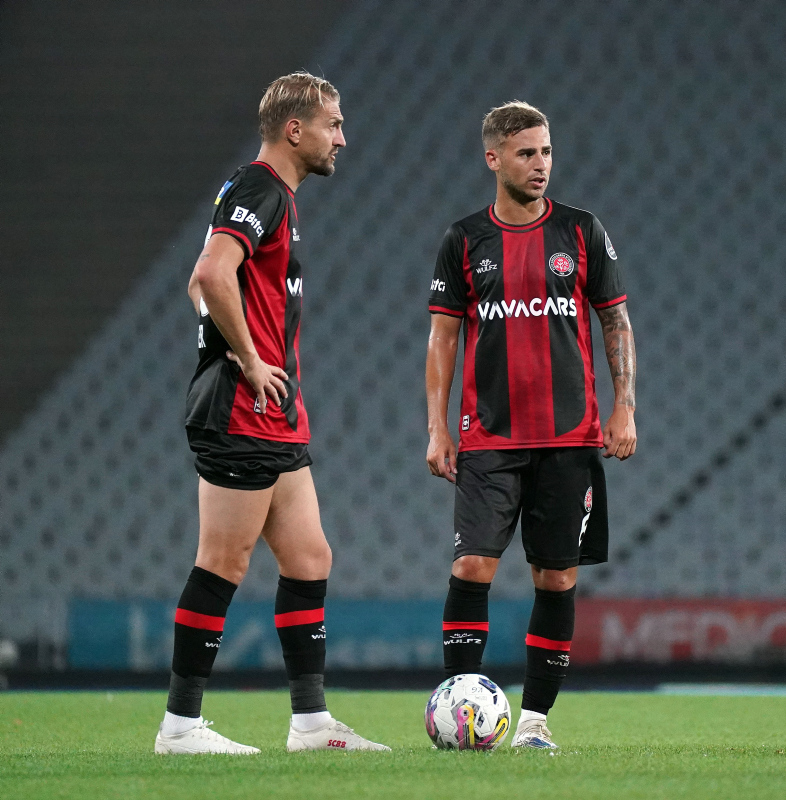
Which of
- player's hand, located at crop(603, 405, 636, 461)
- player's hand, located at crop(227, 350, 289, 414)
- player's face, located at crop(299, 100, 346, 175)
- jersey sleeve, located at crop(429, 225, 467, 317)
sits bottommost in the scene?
player's hand, located at crop(603, 405, 636, 461)

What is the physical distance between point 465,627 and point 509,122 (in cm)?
112

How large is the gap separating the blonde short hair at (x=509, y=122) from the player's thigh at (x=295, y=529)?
88cm

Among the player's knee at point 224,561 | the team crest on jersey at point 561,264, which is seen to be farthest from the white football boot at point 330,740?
the team crest on jersey at point 561,264

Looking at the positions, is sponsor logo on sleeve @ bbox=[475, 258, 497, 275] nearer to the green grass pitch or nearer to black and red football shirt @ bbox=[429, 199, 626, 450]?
black and red football shirt @ bbox=[429, 199, 626, 450]

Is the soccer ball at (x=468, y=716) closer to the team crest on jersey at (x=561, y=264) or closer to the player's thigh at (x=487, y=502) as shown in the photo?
the player's thigh at (x=487, y=502)

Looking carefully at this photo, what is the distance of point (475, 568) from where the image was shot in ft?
8.25

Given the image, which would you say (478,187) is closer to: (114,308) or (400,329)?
(400,329)

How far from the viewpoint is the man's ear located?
2508 millimetres

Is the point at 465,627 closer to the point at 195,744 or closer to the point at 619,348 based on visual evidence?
the point at 195,744

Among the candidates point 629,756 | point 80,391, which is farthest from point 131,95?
point 629,756

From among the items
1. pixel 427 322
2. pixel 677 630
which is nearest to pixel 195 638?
pixel 677 630

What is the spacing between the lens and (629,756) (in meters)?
2.33

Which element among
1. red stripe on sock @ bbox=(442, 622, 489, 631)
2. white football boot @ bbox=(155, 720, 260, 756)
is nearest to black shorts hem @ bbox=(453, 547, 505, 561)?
red stripe on sock @ bbox=(442, 622, 489, 631)

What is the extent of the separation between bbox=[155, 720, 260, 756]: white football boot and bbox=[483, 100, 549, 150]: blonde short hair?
1402mm
